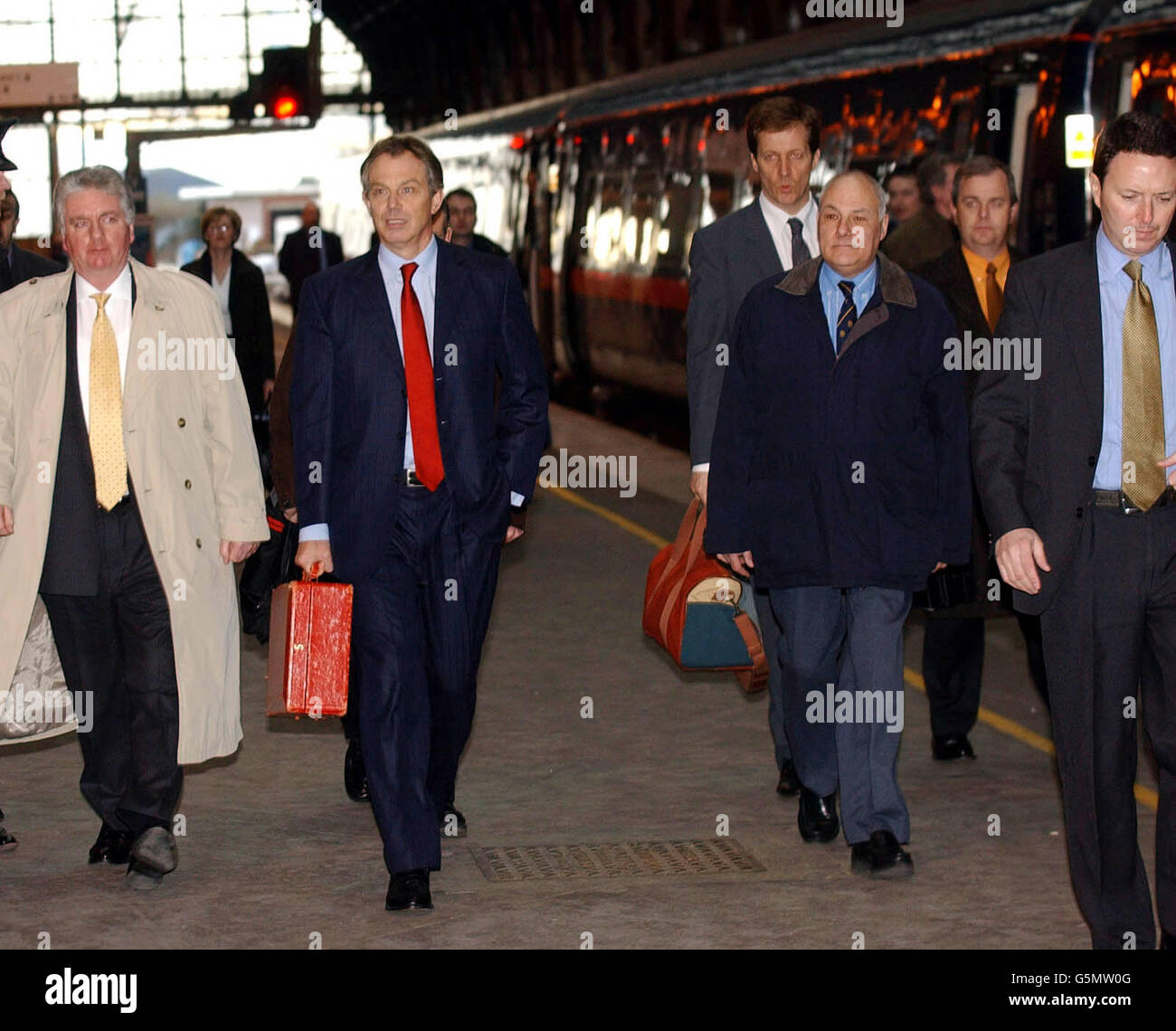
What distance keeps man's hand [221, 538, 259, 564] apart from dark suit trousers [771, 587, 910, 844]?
1531 millimetres

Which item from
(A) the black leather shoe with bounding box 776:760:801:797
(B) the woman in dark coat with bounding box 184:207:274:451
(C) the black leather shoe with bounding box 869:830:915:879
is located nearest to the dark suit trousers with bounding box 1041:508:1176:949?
(C) the black leather shoe with bounding box 869:830:915:879

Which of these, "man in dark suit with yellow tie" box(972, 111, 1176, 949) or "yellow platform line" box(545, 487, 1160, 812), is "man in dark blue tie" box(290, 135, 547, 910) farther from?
"yellow platform line" box(545, 487, 1160, 812)

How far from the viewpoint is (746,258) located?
7.14 meters

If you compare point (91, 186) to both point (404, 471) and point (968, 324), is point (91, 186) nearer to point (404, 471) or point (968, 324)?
point (404, 471)

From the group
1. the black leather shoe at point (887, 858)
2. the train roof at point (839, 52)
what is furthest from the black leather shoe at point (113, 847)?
the train roof at point (839, 52)

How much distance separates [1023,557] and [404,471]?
1797 millimetres

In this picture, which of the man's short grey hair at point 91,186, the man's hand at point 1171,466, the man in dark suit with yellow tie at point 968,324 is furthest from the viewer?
the man in dark suit with yellow tie at point 968,324

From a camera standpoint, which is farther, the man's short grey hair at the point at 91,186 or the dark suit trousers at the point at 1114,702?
the man's short grey hair at the point at 91,186

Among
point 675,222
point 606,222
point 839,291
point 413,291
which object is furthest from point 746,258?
point 606,222

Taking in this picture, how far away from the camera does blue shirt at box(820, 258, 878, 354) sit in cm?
645

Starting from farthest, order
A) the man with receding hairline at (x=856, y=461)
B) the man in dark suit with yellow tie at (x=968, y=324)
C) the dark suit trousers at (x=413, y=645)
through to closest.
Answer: the man in dark suit with yellow tie at (x=968, y=324) → the man with receding hairline at (x=856, y=461) → the dark suit trousers at (x=413, y=645)

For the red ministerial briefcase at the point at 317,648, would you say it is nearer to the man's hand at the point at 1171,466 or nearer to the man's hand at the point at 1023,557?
the man's hand at the point at 1023,557

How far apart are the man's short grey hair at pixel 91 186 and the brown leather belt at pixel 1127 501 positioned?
276 cm

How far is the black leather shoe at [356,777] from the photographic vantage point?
7406 millimetres
